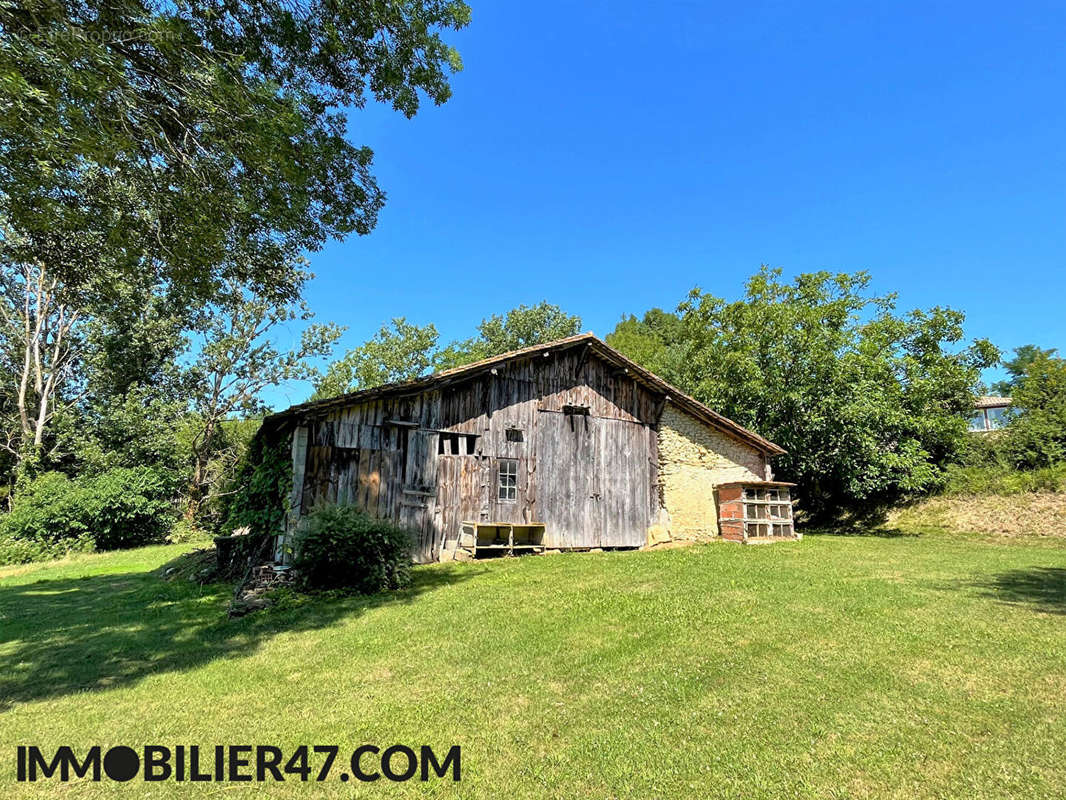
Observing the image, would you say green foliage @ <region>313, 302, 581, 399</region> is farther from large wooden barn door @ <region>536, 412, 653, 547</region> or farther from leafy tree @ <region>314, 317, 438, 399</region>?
large wooden barn door @ <region>536, 412, 653, 547</region>

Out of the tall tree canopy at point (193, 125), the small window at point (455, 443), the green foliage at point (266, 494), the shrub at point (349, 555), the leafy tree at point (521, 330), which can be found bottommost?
the shrub at point (349, 555)

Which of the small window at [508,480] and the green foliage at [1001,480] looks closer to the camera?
the small window at [508,480]

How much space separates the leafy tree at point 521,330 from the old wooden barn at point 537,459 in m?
24.5

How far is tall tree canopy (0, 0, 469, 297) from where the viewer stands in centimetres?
578

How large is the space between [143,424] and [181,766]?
2548 centimetres

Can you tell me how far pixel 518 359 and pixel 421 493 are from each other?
4502 mm

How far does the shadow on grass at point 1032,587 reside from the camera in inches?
284

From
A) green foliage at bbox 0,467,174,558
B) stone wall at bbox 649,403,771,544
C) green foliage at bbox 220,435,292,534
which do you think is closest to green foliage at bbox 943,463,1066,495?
stone wall at bbox 649,403,771,544

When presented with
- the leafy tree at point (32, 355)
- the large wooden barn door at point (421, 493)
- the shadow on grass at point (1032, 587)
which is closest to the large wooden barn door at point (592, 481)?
the large wooden barn door at point (421, 493)

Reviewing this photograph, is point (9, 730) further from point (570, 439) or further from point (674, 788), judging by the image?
point (570, 439)

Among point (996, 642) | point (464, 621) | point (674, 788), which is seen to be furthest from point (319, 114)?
point (996, 642)

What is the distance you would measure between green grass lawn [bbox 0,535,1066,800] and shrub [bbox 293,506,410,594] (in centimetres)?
85

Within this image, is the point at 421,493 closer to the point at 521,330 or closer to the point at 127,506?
the point at 127,506

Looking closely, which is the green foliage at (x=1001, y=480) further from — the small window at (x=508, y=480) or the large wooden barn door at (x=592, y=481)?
the small window at (x=508, y=480)
